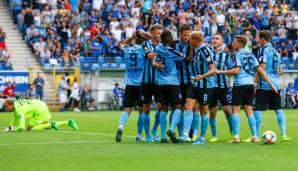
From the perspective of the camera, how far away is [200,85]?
16594 mm

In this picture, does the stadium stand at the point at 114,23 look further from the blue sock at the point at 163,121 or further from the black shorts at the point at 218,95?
the blue sock at the point at 163,121

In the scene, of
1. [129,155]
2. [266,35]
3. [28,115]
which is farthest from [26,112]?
[129,155]

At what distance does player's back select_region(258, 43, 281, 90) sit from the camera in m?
17.7

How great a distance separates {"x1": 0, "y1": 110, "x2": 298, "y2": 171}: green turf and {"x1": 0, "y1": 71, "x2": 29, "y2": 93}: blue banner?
18.2 m

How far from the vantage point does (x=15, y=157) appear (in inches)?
549

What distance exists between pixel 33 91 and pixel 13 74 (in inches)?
46.4

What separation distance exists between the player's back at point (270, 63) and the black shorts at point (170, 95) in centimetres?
205

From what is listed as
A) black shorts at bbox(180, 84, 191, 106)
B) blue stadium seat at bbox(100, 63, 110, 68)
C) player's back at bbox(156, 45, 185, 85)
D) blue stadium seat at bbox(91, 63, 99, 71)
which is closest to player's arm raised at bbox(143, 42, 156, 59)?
player's back at bbox(156, 45, 185, 85)

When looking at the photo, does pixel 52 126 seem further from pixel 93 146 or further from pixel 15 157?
pixel 15 157

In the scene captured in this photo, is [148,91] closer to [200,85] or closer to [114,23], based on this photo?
[200,85]

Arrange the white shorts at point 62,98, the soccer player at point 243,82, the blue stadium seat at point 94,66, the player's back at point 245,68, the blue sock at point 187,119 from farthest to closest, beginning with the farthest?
1. the blue stadium seat at point 94,66
2. the white shorts at point 62,98
3. the player's back at point 245,68
4. the soccer player at point 243,82
5. the blue sock at point 187,119

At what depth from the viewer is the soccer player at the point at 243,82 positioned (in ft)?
56.5

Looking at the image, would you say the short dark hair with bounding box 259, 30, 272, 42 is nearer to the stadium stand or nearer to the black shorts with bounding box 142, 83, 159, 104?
the black shorts with bounding box 142, 83, 159, 104

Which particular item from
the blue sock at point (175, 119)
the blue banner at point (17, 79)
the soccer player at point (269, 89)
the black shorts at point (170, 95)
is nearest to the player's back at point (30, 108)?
the black shorts at point (170, 95)
